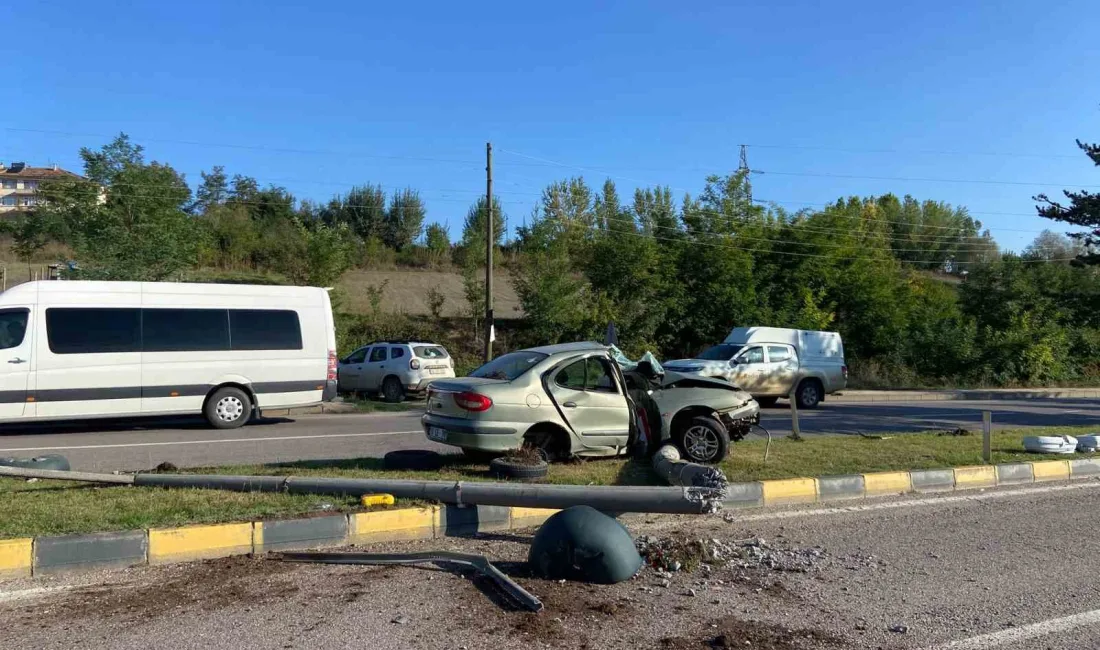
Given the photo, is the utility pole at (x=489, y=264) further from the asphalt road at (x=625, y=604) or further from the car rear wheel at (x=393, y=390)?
the asphalt road at (x=625, y=604)

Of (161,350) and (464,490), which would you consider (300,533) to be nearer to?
(464,490)

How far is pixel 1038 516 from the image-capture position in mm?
7723

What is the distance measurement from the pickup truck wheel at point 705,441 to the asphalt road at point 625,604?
9.12 feet

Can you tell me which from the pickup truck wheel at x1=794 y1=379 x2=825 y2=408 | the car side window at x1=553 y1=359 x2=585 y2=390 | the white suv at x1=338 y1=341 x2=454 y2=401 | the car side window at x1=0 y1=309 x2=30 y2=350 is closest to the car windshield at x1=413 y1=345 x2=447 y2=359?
the white suv at x1=338 y1=341 x2=454 y2=401

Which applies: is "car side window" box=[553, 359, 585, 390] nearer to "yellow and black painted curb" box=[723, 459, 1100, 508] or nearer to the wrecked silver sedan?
the wrecked silver sedan

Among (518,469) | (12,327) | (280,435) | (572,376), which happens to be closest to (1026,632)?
(518,469)

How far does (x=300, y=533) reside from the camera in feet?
20.3

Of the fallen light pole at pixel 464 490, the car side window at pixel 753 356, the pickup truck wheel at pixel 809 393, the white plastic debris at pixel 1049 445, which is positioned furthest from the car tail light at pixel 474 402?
the pickup truck wheel at pixel 809 393

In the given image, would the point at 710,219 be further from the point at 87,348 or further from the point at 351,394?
the point at 87,348

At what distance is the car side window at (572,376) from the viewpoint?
29.8 feet

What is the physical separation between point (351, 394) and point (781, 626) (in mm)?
20081

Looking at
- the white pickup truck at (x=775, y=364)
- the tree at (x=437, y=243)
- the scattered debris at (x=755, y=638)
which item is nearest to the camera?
the scattered debris at (x=755, y=638)

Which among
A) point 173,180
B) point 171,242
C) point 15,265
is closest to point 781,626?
point 171,242

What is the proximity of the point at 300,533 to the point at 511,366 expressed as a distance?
3.50 metres
